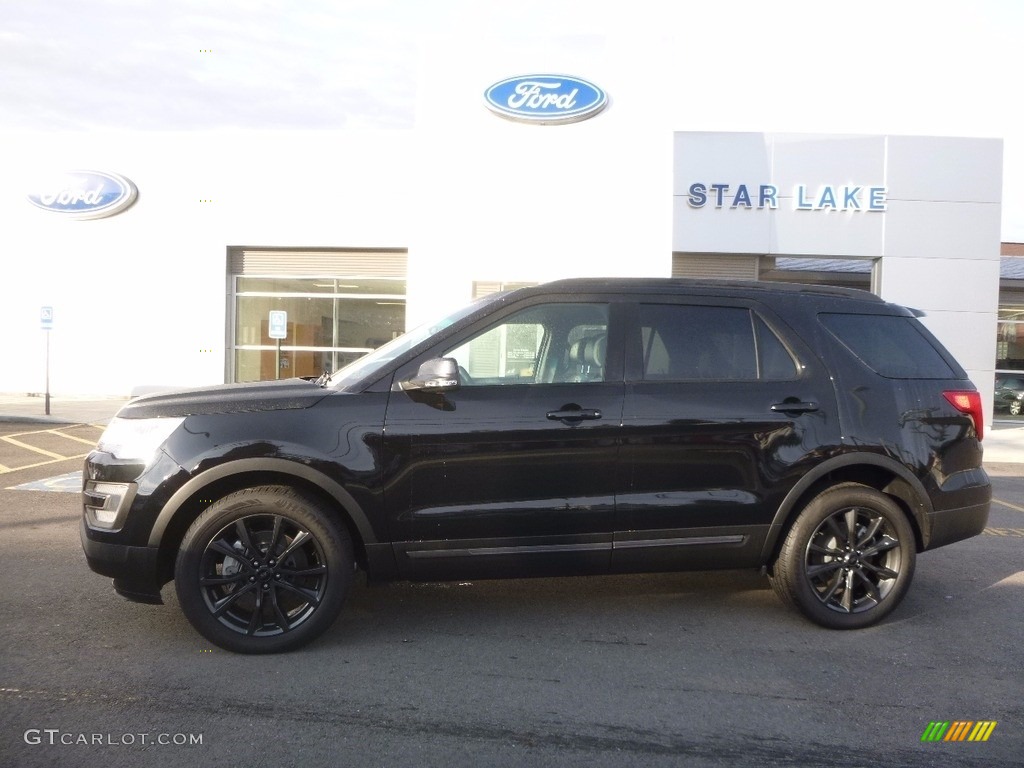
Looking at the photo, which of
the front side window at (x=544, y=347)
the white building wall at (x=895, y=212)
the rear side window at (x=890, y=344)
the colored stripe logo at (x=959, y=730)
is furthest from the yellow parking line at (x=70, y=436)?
the white building wall at (x=895, y=212)

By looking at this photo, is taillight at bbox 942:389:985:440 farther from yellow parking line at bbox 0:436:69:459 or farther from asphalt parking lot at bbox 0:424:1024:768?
yellow parking line at bbox 0:436:69:459

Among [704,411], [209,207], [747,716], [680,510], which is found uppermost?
[209,207]

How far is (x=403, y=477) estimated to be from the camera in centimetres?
407

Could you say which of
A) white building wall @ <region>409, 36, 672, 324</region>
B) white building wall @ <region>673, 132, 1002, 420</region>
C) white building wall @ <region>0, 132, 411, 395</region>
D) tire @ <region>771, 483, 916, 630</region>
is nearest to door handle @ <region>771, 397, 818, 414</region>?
tire @ <region>771, 483, 916, 630</region>

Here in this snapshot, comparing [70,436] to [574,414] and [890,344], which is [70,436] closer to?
[574,414]

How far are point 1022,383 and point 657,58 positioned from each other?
39.2 feet

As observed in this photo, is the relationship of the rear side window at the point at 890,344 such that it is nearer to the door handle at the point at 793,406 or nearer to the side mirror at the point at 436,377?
the door handle at the point at 793,406

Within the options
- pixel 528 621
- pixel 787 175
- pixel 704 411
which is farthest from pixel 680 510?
pixel 787 175

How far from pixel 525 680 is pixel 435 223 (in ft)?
48.2

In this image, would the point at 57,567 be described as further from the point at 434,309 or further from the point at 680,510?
the point at 434,309

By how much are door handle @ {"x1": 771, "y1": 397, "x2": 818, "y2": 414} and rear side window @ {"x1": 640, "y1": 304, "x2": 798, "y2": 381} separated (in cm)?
15

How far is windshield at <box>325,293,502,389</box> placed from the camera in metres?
4.30

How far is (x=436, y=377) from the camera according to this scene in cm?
400

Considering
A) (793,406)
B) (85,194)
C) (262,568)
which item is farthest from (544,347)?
(85,194)
